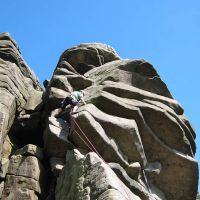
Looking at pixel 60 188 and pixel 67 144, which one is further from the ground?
pixel 67 144

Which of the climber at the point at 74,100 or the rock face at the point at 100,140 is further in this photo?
the climber at the point at 74,100

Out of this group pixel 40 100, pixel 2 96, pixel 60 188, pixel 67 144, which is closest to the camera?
pixel 60 188

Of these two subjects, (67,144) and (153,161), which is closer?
(67,144)

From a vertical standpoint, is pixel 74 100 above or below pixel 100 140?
above

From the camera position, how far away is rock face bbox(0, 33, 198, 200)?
48.3ft

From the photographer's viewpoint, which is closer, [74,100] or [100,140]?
[100,140]

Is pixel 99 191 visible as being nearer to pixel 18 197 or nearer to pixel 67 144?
pixel 18 197

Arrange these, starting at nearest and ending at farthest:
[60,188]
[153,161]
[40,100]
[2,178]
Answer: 1. [60,188]
2. [2,178]
3. [153,161]
4. [40,100]

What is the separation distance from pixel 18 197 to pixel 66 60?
12219 mm

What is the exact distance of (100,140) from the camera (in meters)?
16.2

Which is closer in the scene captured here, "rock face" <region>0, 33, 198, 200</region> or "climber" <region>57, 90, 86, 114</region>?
"rock face" <region>0, 33, 198, 200</region>

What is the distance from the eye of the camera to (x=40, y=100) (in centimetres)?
2309

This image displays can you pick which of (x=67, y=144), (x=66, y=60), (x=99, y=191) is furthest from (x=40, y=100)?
(x=99, y=191)

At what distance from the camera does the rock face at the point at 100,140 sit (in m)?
14.7
